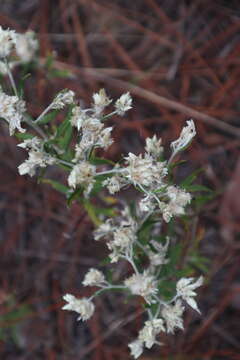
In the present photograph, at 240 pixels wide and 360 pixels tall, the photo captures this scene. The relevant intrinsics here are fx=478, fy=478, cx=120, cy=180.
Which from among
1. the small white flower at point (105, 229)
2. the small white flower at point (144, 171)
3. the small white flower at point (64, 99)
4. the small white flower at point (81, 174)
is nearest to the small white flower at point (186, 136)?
the small white flower at point (144, 171)

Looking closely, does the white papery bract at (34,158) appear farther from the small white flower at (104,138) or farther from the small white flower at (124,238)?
the small white flower at (124,238)

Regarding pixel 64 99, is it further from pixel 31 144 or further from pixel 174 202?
pixel 174 202

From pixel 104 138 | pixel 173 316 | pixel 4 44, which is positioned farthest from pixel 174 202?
pixel 4 44

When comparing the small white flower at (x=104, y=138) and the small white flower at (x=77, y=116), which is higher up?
the small white flower at (x=77, y=116)

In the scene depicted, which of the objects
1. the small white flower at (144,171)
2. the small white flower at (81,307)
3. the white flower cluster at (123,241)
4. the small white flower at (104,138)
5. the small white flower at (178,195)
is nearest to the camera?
the small white flower at (144,171)

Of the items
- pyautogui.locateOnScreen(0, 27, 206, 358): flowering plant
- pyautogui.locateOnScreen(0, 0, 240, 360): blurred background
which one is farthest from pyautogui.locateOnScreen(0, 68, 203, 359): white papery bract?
pyautogui.locateOnScreen(0, 0, 240, 360): blurred background

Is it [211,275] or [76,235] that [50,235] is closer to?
[76,235]

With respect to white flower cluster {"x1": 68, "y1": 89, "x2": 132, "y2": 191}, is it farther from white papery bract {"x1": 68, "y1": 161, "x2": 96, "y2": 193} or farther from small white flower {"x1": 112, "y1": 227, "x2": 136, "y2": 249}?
small white flower {"x1": 112, "y1": 227, "x2": 136, "y2": 249}
